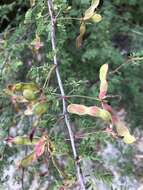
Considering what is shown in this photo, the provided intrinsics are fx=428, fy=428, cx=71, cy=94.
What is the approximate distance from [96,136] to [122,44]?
1180 millimetres

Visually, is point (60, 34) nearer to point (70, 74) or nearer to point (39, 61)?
point (70, 74)

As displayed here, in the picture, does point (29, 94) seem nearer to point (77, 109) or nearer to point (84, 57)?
point (77, 109)

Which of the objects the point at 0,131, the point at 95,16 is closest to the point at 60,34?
the point at 95,16

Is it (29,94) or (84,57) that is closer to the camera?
(29,94)

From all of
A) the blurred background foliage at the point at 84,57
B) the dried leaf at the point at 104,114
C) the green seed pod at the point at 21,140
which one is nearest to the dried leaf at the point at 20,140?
the green seed pod at the point at 21,140

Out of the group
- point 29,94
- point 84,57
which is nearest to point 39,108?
Answer: point 29,94

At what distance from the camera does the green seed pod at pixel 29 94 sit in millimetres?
563

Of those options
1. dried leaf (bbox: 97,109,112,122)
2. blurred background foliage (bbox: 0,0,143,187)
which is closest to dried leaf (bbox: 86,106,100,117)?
dried leaf (bbox: 97,109,112,122)

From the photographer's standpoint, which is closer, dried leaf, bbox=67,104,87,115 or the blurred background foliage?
dried leaf, bbox=67,104,87,115

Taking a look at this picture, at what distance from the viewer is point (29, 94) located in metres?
0.56

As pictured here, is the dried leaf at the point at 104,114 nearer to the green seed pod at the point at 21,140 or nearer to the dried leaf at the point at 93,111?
the dried leaf at the point at 93,111

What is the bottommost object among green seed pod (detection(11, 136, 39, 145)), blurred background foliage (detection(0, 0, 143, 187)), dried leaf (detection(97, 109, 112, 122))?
blurred background foliage (detection(0, 0, 143, 187))

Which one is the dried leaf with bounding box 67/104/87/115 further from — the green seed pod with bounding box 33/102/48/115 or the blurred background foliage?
the blurred background foliage

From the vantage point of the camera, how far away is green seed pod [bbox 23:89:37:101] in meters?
0.56
